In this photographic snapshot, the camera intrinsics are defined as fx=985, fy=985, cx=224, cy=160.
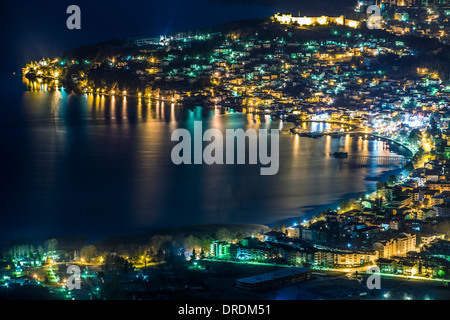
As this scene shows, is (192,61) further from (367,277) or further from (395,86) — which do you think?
(367,277)

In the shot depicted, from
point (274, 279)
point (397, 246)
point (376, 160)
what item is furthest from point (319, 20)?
point (274, 279)

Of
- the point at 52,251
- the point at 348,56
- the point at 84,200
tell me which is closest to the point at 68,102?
the point at 348,56

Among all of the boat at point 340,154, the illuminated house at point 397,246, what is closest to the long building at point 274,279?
the illuminated house at point 397,246

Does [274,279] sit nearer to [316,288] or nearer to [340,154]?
[316,288]
